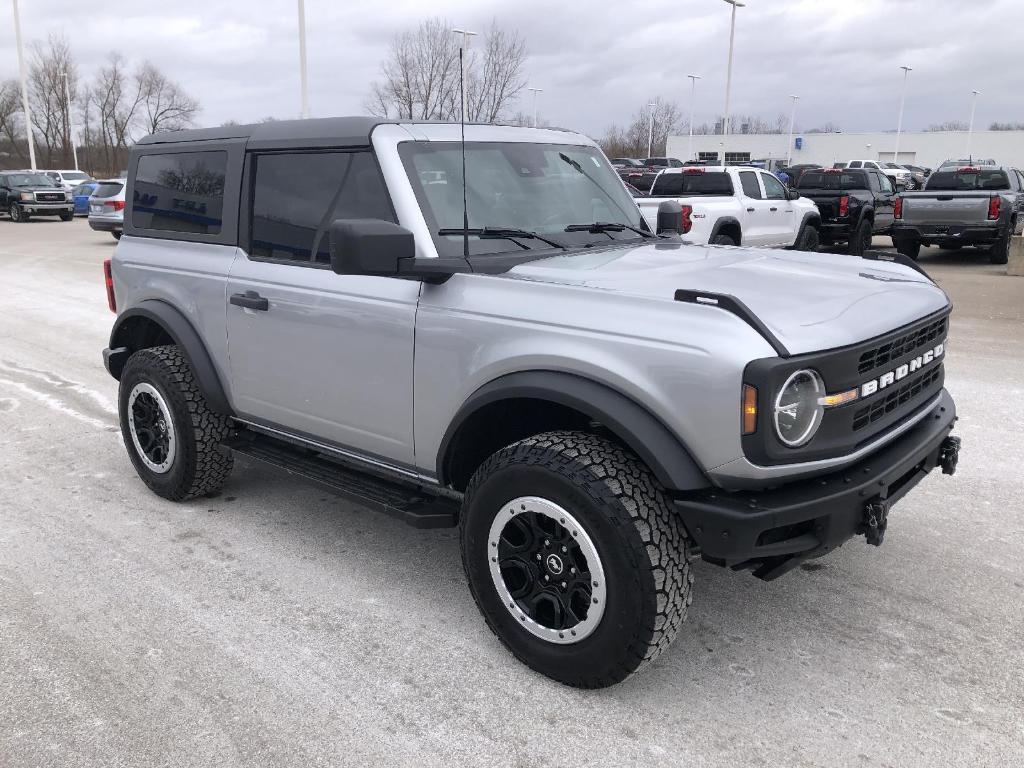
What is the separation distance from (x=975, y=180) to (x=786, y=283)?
1655 centimetres

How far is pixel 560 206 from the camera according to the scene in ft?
13.2

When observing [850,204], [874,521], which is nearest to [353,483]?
[874,521]

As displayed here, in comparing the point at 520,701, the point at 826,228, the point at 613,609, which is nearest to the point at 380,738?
the point at 520,701

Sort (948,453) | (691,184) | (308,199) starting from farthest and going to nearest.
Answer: (691,184), (308,199), (948,453)

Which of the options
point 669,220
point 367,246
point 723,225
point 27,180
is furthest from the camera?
point 27,180

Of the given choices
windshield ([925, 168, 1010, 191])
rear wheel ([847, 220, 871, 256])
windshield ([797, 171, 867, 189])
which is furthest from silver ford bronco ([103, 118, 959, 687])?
windshield ([925, 168, 1010, 191])

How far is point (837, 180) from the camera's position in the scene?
59.1 ft

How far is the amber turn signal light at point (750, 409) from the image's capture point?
2.56 meters

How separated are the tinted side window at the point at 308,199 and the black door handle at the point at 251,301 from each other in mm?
205

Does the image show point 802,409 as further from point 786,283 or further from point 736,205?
point 736,205

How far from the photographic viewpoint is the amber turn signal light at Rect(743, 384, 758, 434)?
8.40ft

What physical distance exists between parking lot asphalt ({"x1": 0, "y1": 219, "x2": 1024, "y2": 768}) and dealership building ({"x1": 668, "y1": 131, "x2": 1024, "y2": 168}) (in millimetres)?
76204

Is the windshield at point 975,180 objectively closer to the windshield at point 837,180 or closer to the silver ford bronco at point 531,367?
the windshield at point 837,180

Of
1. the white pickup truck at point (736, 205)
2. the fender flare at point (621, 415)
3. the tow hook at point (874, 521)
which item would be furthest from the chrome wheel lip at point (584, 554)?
the white pickup truck at point (736, 205)
